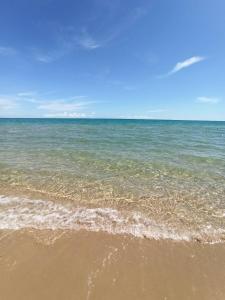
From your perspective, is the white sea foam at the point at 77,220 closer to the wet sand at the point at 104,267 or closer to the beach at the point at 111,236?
the beach at the point at 111,236

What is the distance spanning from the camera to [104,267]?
3232 millimetres

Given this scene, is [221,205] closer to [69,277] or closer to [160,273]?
[160,273]

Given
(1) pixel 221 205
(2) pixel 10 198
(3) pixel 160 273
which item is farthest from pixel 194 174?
(2) pixel 10 198

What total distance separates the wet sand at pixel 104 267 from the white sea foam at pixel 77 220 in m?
0.24

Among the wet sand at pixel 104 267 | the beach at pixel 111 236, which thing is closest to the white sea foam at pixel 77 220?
the beach at pixel 111 236

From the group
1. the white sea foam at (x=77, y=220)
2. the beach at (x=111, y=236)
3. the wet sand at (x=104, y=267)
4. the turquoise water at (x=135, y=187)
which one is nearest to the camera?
the wet sand at (x=104, y=267)

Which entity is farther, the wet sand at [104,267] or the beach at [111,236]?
the beach at [111,236]

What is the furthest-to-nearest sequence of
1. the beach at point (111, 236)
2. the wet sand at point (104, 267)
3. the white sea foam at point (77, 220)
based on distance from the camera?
1. the white sea foam at point (77, 220)
2. the beach at point (111, 236)
3. the wet sand at point (104, 267)

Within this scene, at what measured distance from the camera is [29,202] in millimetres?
→ 5520

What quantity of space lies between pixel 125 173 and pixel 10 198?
4.76 meters

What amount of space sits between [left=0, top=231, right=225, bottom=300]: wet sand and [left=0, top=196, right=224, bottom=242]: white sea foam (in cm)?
24

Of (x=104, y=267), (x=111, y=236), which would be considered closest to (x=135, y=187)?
(x=111, y=236)

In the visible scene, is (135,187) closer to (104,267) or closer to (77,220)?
(77,220)

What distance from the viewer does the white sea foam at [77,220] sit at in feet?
14.0
